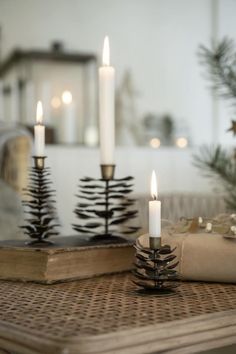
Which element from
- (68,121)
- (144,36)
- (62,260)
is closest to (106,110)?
(62,260)

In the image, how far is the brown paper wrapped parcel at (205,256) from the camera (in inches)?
32.8

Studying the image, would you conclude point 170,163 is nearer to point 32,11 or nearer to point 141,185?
point 141,185

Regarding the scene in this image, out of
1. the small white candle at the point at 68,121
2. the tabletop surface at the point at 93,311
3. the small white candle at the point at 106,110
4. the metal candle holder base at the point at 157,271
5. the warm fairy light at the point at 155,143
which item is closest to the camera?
the tabletop surface at the point at 93,311

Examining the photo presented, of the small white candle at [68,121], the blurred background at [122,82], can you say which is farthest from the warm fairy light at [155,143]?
the small white candle at [68,121]

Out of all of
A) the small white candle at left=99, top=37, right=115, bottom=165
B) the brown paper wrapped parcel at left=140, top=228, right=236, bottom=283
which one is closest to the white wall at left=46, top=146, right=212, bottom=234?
the small white candle at left=99, top=37, right=115, bottom=165

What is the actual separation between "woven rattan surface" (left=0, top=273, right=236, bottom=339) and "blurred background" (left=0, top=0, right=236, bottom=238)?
6.26ft

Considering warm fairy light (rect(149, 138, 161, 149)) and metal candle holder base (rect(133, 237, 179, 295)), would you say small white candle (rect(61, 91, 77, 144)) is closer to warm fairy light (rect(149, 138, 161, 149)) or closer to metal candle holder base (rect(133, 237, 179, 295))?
warm fairy light (rect(149, 138, 161, 149))

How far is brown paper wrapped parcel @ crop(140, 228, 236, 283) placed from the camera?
2.73 ft

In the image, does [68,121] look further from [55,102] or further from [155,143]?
[155,143]

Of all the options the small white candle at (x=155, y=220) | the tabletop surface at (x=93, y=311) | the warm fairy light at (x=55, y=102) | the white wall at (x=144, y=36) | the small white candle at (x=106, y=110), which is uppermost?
the white wall at (x=144, y=36)

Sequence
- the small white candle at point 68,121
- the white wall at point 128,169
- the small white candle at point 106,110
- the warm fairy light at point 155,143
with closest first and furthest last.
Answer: the small white candle at point 106,110, the white wall at point 128,169, the small white candle at point 68,121, the warm fairy light at point 155,143

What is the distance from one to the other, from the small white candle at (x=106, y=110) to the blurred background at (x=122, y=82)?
1.75 meters

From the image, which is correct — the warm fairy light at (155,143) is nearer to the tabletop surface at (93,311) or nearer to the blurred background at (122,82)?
the blurred background at (122,82)

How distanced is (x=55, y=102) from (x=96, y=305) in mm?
2382
